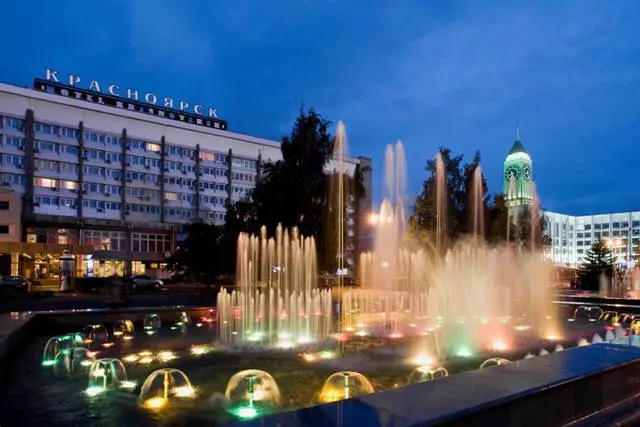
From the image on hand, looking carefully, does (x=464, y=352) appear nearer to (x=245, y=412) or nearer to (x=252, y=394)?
(x=252, y=394)

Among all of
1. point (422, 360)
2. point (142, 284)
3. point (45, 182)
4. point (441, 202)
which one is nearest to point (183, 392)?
point (422, 360)

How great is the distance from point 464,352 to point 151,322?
8949 millimetres

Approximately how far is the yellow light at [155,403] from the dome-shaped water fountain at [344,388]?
2079 millimetres

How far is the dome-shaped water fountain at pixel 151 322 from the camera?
14844 millimetres

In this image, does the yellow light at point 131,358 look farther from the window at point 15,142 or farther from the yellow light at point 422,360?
the window at point 15,142

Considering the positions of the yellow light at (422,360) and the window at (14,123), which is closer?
the yellow light at (422,360)

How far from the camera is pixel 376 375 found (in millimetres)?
8328

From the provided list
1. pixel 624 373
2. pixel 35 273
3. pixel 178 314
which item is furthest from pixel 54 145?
pixel 624 373

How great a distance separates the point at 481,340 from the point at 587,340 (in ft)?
7.95

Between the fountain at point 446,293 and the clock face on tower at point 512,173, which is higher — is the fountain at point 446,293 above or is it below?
below

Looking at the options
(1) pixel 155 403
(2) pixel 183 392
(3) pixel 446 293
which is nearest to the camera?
(1) pixel 155 403

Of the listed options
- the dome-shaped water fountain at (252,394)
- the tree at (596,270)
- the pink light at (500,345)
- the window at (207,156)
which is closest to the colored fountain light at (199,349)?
the dome-shaped water fountain at (252,394)

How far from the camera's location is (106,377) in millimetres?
7641

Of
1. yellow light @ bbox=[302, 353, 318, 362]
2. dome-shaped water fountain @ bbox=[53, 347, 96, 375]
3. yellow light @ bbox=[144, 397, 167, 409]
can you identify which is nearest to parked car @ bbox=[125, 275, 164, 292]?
dome-shaped water fountain @ bbox=[53, 347, 96, 375]
